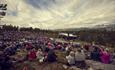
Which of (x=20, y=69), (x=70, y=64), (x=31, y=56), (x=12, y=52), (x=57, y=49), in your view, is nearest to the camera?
(x=20, y=69)

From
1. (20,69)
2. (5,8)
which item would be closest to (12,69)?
(20,69)

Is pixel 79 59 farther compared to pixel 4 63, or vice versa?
pixel 79 59

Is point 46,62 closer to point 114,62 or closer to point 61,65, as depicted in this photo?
point 61,65

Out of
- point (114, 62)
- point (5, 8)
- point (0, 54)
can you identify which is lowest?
point (114, 62)

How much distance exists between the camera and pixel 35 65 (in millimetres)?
11398

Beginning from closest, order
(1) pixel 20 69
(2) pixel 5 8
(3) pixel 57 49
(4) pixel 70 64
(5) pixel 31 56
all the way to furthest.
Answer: (1) pixel 20 69 < (4) pixel 70 64 < (5) pixel 31 56 < (3) pixel 57 49 < (2) pixel 5 8

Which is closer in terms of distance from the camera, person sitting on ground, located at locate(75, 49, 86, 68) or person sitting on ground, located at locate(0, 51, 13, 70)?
person sitting on ground, located at locate(0, 51, 13, 70)

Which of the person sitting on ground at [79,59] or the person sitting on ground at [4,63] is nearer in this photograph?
the person sitting on ground at [4,63]

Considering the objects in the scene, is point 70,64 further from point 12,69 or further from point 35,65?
point 12,69

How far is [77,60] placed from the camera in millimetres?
12008

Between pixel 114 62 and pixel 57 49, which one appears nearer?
pixel 114 62

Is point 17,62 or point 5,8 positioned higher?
point 5,8

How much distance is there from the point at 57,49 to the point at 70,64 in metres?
5.83

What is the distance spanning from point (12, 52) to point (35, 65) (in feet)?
12.3
